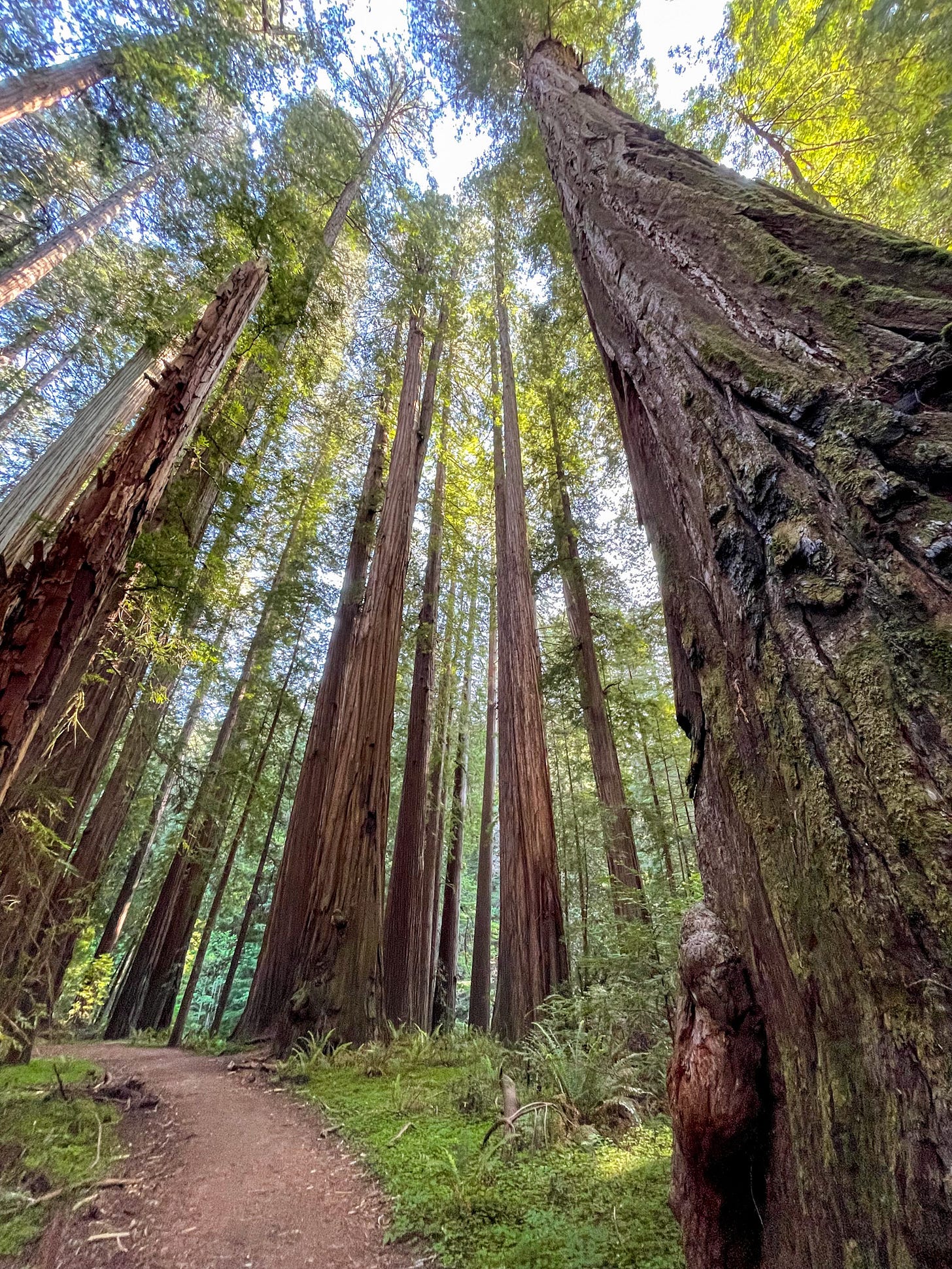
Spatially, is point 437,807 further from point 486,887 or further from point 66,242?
point 66,242

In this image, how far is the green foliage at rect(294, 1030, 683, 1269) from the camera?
1.41 m

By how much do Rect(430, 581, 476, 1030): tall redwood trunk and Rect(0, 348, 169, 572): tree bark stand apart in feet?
26.2

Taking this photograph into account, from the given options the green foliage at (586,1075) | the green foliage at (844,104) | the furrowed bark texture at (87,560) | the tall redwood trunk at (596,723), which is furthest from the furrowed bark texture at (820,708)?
the green foliage at (844,104)

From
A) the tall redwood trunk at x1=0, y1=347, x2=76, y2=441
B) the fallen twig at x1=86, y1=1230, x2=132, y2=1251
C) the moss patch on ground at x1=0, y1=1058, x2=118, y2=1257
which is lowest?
the fallen twig at x1=86, y1=1230, x2=132, y2=1251

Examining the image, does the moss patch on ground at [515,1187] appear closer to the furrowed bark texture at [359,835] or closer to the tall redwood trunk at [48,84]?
the furrowed bark texture at [359,835]

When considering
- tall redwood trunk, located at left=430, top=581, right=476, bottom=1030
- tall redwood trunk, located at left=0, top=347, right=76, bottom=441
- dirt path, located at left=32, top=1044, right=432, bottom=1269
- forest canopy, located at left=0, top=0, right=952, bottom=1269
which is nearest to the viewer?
forest canopy, located at left=0, top=0, right=952, bottom=1269

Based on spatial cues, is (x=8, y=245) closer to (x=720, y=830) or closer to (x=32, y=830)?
(x=32, y=830)

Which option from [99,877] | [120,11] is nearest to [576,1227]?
[99,877]

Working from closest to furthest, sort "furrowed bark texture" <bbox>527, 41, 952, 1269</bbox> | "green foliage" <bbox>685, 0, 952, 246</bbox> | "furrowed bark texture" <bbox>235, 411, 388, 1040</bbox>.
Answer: "furrowed bark texture" <bbox>527, 41, 952, 1269</bbox> → "furrowed bark texture" <bbox>235, 411, 388, 1040</bbox> → "green foliage" <bbox>685, 0, 952, 246</bbox>

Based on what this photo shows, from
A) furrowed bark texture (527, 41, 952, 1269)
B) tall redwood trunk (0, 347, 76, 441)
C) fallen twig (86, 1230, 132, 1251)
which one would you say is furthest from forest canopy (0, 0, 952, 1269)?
fallen twig (86, 1230, 132, 1251)

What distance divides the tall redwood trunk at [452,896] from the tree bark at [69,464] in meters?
7.97

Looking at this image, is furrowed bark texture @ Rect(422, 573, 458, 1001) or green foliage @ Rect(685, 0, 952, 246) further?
furrowed bark texture @ Rect(422, 573, 458, 1001)

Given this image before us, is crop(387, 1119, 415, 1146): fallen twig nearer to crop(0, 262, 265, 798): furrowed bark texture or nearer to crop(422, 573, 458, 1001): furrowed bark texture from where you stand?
crop(0, 262, 265, 798): furrowed bark texture

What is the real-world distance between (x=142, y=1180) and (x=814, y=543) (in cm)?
346
